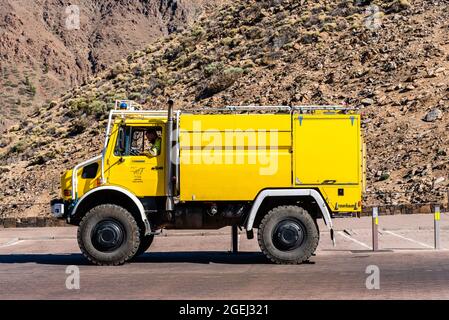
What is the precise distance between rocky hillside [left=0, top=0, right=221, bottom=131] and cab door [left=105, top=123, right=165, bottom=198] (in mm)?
97824

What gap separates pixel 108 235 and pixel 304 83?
3070 centimetres

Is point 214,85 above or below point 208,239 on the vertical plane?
above

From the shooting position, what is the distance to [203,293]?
13.5m

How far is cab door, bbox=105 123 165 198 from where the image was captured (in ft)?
59.4

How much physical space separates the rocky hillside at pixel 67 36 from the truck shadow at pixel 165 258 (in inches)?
3733

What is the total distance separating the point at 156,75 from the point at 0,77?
62759 millimetres

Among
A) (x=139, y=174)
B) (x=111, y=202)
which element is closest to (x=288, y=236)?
(x=139, y=174)

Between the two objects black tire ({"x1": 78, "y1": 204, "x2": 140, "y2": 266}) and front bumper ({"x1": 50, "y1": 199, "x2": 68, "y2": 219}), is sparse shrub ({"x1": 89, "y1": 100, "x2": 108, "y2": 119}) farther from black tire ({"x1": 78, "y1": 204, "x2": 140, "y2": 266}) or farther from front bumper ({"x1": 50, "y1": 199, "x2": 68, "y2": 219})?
black tire ({"x1": 78, "y1": 204, "x2": 140, "y2": 266})

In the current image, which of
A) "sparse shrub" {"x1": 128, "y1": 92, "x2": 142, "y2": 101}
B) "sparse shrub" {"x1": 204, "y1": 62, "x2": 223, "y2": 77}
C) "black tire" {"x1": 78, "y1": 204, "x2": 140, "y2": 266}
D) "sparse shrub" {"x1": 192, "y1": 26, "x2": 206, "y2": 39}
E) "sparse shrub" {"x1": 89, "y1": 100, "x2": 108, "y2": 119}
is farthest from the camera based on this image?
"sparse shrub" {"x1": 192, "y1": 26, "x2": 206, "y2": 39}

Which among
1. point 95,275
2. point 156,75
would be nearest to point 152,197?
point 95,275

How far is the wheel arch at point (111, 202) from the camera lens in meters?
17.9

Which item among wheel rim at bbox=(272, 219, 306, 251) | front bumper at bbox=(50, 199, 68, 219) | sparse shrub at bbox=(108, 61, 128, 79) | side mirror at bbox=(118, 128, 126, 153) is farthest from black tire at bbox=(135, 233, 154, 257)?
sparse shrub at bbox=(108, 61, 128, 79)

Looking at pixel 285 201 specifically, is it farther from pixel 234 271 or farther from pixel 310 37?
pixel 310 37
